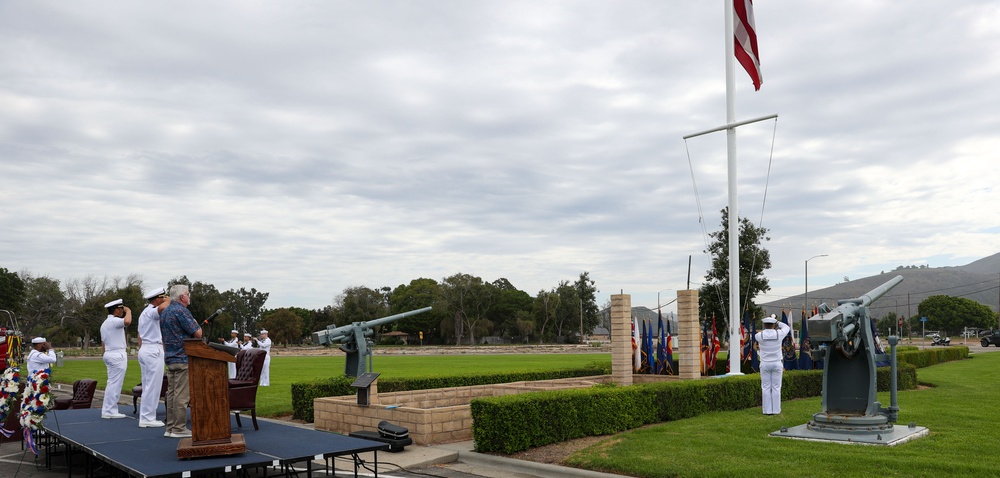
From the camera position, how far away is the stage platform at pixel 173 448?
750 cm

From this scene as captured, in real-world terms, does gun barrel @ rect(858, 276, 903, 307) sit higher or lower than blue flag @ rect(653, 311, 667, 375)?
higher

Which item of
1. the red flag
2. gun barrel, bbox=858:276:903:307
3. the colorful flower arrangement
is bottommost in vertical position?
the colorful flower arrangement

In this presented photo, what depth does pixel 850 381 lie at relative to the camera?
11945mm

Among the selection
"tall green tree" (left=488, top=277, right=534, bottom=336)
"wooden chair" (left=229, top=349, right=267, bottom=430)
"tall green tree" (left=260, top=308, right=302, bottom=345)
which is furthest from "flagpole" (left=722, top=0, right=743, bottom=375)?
"tall green tree" (left=488, top=277, right=534, bottom=336)

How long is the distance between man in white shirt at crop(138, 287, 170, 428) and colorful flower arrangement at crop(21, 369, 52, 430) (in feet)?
4.42

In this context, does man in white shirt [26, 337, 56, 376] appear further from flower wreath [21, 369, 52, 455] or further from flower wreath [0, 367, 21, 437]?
flower wreath [21, 369, 52, 455]

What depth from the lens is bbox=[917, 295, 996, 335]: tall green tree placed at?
394 ft

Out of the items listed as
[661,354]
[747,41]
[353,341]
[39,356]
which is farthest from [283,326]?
[747,41]

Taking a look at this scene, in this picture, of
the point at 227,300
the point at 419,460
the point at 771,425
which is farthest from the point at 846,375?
the point at 227,300

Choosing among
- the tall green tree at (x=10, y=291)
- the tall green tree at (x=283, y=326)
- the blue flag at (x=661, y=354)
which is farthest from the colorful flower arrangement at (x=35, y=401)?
the tall green tree at (x=283, y=326)

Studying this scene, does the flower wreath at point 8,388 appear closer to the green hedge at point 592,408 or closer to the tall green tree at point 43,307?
the green hedge at point 592,408

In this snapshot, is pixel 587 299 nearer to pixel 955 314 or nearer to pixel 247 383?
pixel 955 314

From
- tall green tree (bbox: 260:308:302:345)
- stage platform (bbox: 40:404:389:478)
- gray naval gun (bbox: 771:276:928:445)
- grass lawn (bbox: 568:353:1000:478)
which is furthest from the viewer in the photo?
tall green tree (bbox: 260:308:302:345)

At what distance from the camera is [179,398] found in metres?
9.51
